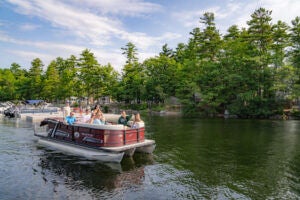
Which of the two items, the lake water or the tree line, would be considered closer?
the lake water

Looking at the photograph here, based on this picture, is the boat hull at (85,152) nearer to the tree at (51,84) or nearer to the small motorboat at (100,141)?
the small motorboat at (100,141)

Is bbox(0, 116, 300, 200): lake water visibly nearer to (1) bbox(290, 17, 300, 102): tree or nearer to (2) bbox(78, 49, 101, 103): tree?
(1) bbox(290, 17, 300, 102): tree

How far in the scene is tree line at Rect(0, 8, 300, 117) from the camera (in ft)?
133

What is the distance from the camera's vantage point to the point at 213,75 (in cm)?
4684

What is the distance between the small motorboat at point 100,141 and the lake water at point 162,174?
439 mm

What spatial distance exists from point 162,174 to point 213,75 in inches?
1511

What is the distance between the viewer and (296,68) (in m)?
39.2

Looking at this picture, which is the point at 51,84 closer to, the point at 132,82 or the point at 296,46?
the point at 132,82

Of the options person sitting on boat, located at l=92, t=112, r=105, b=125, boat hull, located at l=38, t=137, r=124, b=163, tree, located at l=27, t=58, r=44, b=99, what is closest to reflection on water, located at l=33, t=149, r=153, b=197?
boat hull, located at l=38, t=137, r=124, b=163

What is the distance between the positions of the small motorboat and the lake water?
439 mm

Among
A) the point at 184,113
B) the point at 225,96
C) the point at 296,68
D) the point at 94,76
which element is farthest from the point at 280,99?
the point at 94,76

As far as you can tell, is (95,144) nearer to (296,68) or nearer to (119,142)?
(119,142)

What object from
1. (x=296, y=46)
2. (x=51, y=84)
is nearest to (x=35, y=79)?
(x=51, y=84)

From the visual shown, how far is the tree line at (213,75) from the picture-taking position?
4059 centimetres
